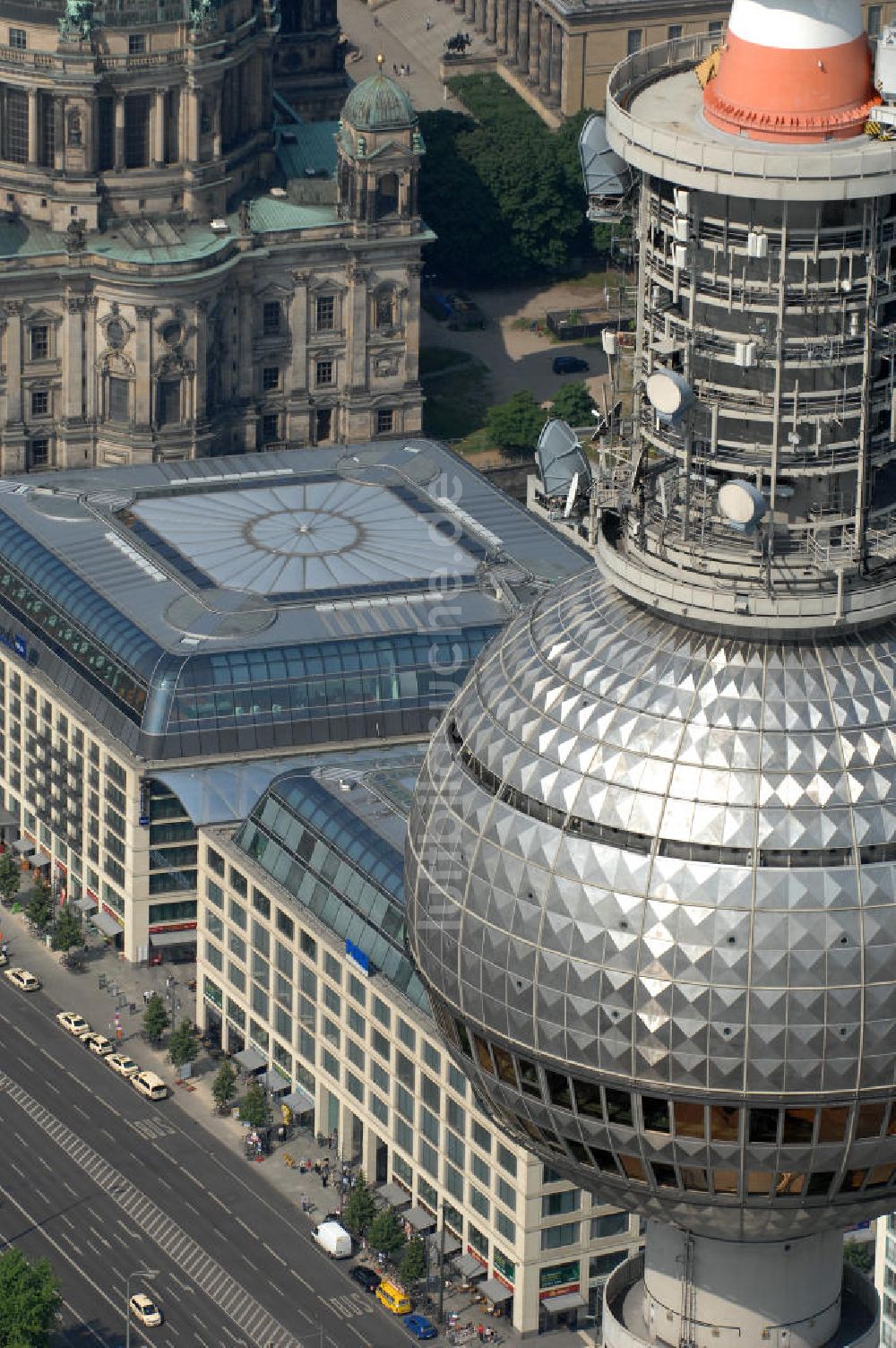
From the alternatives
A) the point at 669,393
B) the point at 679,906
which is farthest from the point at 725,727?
the point at 669,393

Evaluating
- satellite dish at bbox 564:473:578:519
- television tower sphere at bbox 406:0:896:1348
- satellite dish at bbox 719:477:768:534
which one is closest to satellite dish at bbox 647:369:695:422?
television tower sphere at bbox 406:0:896:1348

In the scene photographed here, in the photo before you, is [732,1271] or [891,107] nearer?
[891,107]

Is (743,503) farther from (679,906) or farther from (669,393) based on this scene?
(679,906)

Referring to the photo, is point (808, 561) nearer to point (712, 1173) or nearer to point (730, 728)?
point (730, 728)

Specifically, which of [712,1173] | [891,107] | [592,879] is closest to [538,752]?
[592,879]

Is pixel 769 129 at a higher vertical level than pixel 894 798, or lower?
higher

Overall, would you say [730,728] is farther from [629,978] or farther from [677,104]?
[677,104]

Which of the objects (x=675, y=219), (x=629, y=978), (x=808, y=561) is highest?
(x=675, y=219)
